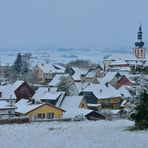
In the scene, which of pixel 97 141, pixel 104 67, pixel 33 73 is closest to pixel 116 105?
pixel 33 73

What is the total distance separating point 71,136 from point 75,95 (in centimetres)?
4689

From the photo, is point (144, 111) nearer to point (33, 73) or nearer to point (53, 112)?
point (53, 112)

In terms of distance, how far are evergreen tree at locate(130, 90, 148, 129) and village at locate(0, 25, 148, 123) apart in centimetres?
24

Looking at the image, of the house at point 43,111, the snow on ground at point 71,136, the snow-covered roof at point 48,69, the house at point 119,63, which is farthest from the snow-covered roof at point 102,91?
the house at point 119,63

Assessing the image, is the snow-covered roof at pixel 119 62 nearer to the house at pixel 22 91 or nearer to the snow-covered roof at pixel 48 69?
the snow-covered roof at pixel 48 69

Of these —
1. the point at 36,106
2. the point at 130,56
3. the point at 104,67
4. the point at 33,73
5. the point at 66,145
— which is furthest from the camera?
the point at 130,56

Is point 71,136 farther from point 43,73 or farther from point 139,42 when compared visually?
point 139,42

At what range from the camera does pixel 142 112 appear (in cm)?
1698

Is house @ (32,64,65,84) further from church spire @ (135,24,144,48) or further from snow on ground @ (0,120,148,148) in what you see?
snow on ground @ (0,120,148,148)

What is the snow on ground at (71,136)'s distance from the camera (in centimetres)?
1386

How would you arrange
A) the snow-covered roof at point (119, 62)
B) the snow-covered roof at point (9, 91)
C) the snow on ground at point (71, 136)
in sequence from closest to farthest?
1. the snow on ground at point (71, 136)
2. the snow-covered roof at point (9, 91)
3. the snow-covered roof at point (119, 62)

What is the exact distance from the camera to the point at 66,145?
544 inches

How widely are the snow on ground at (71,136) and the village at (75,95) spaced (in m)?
1.60

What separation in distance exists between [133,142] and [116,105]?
162ft
